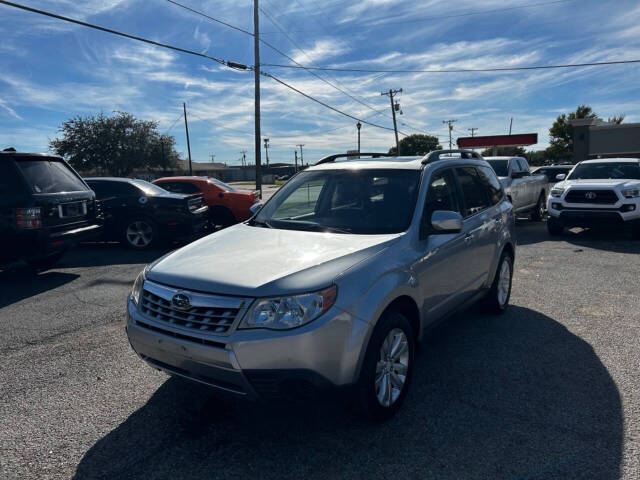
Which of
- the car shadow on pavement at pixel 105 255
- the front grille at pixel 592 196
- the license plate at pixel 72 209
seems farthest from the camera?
the front grille at pixel 592 196

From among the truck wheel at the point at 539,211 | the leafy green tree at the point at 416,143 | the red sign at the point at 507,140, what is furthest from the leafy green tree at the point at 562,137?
the truck wheel at the point at 539,211

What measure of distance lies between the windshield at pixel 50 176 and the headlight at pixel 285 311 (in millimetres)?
5619

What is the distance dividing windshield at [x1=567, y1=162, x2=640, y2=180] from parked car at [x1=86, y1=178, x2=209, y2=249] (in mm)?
9004

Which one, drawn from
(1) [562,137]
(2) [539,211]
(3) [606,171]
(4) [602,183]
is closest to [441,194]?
(4) [602,183]

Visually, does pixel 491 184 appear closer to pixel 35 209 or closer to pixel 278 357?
pixel 278 357

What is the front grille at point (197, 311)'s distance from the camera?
8.72ft

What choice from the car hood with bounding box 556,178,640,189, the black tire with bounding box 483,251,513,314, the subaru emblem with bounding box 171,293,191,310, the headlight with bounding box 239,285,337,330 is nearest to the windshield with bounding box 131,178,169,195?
the black tire with bounding box 483,251,513,314

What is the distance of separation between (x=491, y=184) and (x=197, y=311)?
150 inches

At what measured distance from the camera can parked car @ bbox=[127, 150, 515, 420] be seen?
102 inches

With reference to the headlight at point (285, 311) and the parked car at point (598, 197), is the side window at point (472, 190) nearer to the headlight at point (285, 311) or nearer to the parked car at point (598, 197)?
the headlight at point (285, 311)

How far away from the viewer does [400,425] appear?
3.09 metres

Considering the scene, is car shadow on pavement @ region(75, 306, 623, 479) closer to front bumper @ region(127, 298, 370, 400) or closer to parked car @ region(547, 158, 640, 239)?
front bumper @ region(127, 298, 370, 400)

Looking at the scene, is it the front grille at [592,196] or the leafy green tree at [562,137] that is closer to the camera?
the front grille at [592,196]

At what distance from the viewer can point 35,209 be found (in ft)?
21.8
